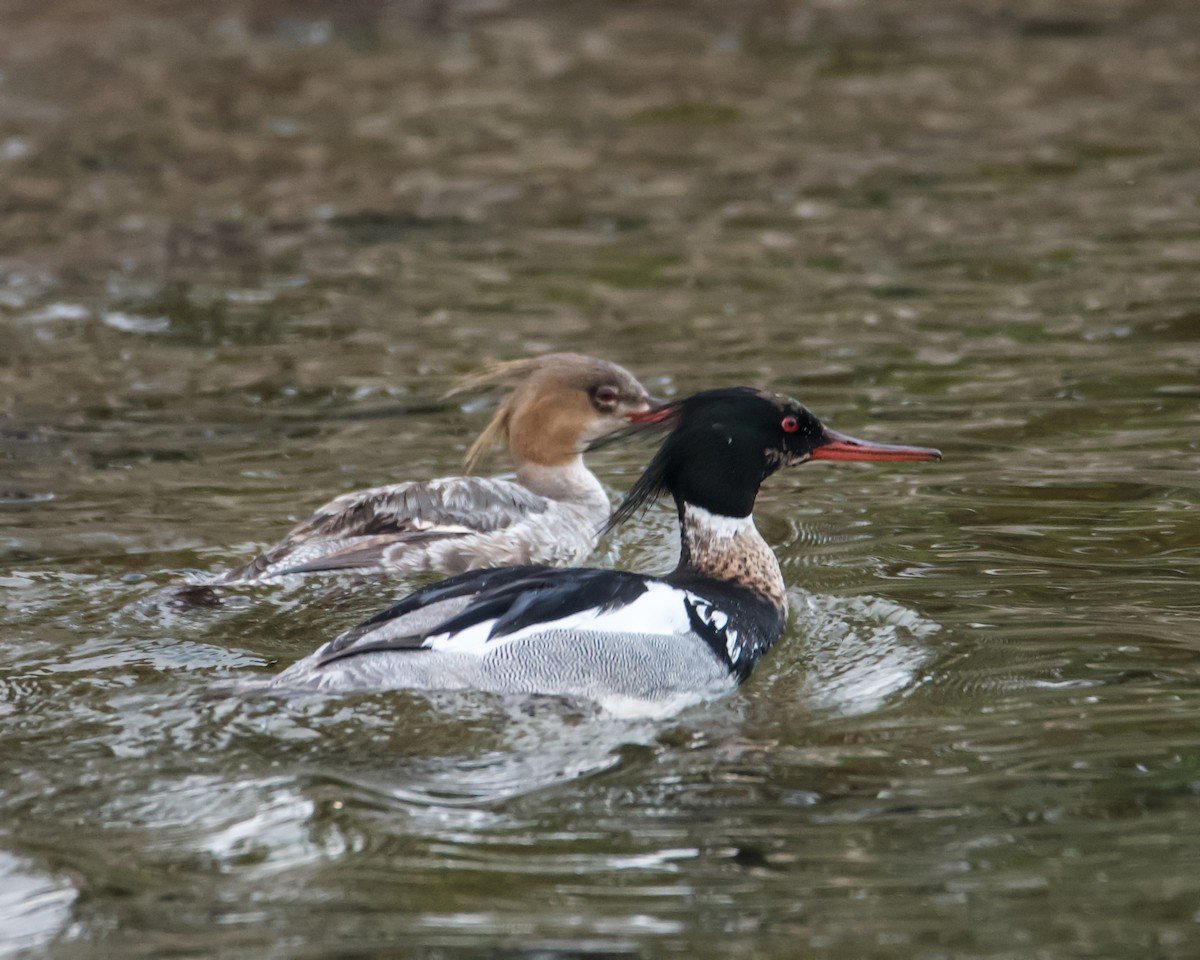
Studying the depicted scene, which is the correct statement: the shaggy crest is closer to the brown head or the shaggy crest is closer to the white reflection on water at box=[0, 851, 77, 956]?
the brown head

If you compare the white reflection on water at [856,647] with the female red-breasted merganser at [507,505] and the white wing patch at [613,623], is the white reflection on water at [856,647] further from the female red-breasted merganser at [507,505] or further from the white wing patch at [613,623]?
the female red-breasted merganser at [507,505]

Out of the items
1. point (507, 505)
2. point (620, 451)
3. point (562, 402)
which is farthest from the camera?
point (620, 451)

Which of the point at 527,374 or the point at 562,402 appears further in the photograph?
the point at 527,374

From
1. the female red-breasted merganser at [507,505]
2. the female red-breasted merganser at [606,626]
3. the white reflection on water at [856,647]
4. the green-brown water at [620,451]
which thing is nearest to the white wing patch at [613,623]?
the female red-breasted merganser at [606,626]

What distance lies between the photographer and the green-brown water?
4.29m

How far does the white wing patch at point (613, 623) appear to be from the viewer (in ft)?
17.9

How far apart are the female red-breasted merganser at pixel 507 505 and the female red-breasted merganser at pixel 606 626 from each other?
3.58ft

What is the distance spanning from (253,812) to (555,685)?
1224mm

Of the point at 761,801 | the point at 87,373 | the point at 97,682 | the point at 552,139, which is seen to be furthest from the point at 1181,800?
the point at 552,139

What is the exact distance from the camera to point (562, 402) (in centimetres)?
816

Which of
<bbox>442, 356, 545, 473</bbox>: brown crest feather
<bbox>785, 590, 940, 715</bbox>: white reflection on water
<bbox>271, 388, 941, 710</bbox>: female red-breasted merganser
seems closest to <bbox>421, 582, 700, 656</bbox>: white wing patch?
<bbox>271, 388, 941, 710</bbox>: female red-breasted merganser

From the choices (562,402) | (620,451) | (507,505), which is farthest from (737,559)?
(620,451)

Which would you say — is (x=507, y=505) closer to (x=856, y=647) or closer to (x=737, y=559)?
(x=737, y=559)

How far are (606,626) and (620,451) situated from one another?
3.70 metres
